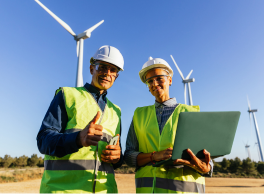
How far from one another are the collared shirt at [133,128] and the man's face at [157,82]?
23cm

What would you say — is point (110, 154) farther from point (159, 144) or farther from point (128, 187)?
point (128, 187)

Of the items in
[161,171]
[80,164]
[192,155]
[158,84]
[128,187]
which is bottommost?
[128,187]

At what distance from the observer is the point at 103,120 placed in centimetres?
384

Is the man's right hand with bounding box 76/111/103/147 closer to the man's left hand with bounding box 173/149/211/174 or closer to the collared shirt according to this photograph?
the man's left hand with bounding box 173/149/211/174

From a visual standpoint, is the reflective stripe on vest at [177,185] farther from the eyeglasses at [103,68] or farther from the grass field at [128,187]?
the grass field at [128,187]

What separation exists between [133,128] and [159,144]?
34.6 inches

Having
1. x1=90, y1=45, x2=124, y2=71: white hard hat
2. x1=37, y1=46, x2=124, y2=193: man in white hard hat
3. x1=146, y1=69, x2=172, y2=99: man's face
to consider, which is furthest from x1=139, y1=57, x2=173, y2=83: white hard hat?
x1=37, y1=46, x2=124, y2=193: man in white hard hat

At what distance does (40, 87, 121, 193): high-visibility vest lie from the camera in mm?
3094

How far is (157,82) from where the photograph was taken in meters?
4.51

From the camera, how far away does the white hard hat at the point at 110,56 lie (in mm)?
4309

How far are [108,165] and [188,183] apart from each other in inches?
56.6

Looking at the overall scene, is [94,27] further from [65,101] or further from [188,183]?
[188,183]

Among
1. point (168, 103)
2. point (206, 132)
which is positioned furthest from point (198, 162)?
point (168, 103)

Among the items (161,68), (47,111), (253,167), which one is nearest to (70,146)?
(47,111)
